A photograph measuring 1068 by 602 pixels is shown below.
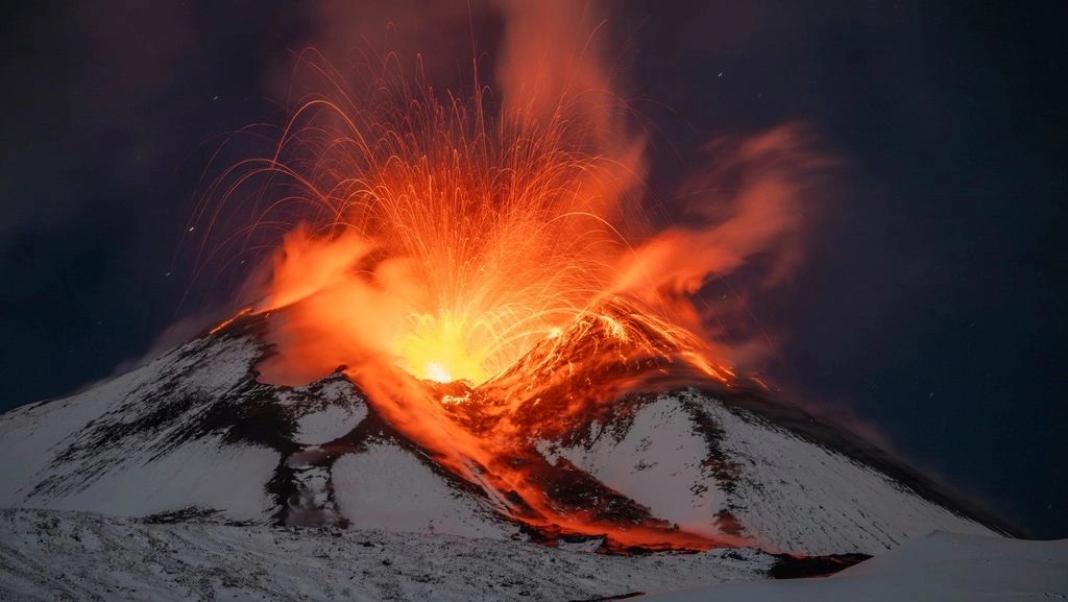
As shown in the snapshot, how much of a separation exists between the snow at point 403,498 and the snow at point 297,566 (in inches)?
499

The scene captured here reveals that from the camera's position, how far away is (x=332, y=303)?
95188 mm

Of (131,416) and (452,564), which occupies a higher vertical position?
(131,416)

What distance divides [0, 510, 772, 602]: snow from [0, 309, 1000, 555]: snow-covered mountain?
1413 centimetres

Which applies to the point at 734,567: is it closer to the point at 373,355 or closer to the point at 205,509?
the point at 205,509

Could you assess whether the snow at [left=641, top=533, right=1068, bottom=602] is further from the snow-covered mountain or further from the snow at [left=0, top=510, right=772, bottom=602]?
the snow-covered mountain

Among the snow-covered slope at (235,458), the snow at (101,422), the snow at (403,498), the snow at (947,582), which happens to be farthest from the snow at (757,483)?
Result: the snow at (947,582)

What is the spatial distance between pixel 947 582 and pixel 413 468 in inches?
1821

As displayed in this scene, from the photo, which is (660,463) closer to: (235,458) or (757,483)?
(757,483)

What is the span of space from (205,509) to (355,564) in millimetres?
26669

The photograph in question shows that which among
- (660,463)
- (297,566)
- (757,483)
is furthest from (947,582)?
(660,463)

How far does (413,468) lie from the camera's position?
58.4 meters

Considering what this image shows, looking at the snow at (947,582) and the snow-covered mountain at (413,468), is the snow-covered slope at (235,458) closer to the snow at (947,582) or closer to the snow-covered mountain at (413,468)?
the snow-covered mountain at (413,468)

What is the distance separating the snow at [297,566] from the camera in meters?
22.3

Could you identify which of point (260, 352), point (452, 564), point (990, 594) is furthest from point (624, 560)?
point (260, 352)
